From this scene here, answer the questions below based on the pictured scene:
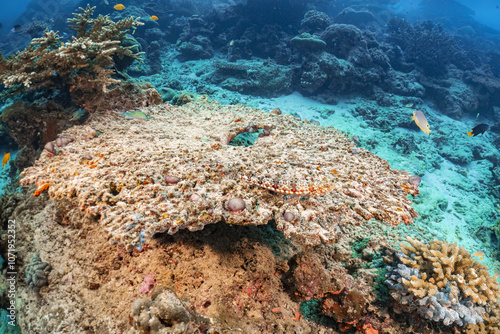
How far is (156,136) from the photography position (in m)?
3.30

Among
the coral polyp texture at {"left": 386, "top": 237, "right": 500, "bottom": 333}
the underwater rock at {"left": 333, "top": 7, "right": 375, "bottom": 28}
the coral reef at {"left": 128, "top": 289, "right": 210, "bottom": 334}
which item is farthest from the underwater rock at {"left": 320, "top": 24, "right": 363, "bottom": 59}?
the coral reef at {"left": 128, "top": 289, "right": 210, "bottom": 334}

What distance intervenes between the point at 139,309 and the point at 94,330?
0.80 meters

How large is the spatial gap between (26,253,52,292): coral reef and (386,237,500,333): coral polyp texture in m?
4.39

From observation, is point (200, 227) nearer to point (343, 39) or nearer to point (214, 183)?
point (214, 183)

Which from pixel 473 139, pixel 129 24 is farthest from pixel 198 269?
pixel 473 139

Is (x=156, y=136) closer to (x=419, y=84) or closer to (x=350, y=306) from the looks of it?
(x=350, y=306)

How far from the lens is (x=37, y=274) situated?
100 inches

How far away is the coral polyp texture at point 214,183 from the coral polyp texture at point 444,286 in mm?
1163

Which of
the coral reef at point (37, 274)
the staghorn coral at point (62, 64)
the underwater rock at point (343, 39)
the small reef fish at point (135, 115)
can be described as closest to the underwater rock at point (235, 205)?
the coral reef at point (37, 274)

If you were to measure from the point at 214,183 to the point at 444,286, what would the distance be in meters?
3.26

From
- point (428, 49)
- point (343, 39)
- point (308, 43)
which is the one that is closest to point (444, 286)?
point (308, 43)

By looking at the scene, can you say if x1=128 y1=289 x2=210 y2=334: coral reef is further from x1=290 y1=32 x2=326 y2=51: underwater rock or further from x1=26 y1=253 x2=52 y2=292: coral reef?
x1=290 y1=32 x2=326 y2=51: underwater rock

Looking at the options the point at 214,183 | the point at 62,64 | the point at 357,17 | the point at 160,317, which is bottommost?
the point at 357,17

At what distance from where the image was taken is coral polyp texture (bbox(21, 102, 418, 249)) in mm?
1965
